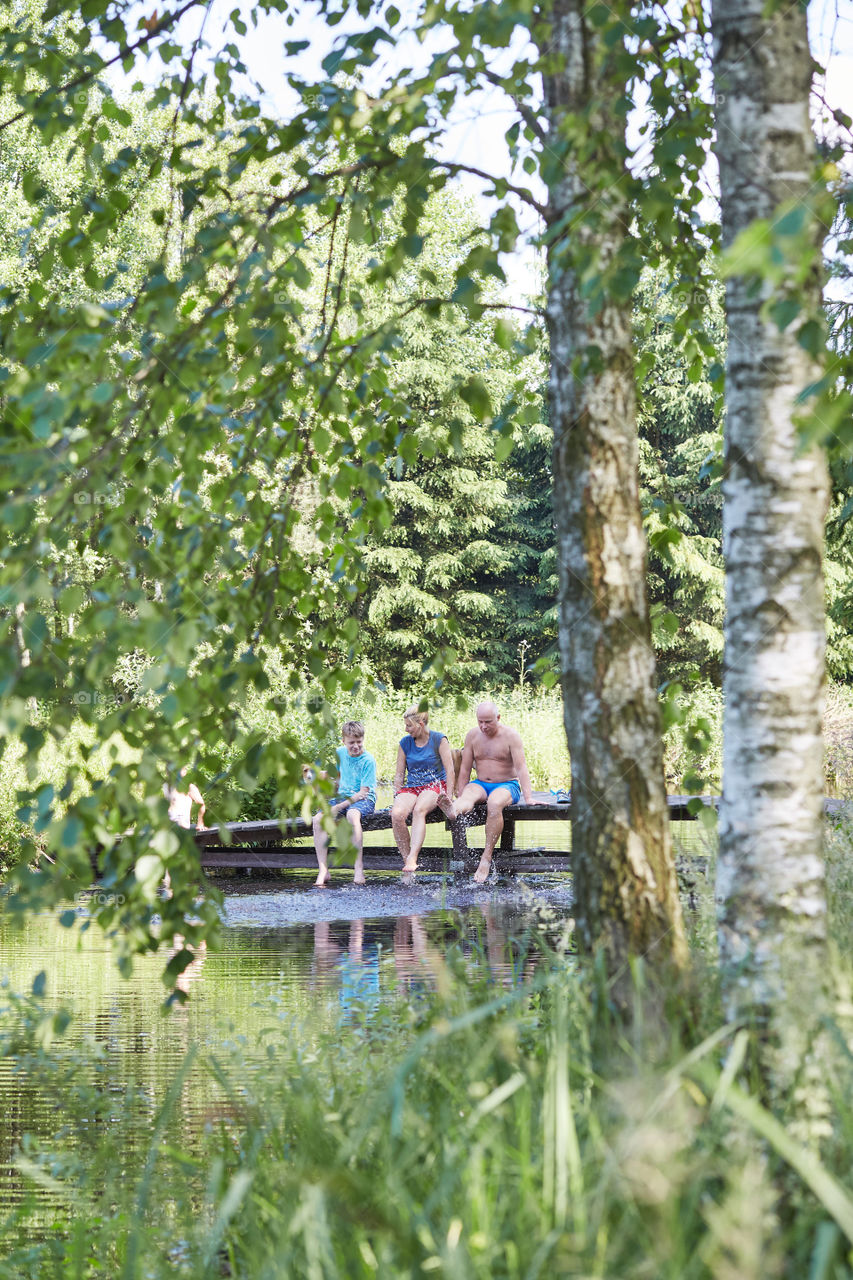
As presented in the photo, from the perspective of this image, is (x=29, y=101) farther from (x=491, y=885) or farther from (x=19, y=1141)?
(x=491, y=885)

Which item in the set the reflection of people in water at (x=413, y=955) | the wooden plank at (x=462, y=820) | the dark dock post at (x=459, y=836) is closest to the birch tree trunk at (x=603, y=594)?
the reflection of people in water at (x=413, y=955)

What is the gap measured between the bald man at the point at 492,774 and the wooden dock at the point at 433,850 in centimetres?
18

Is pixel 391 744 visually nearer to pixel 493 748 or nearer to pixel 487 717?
pixel 493 748

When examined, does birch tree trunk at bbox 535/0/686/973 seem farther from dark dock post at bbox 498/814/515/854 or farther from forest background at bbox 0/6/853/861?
dark dock post at bbox 498/814/515/854

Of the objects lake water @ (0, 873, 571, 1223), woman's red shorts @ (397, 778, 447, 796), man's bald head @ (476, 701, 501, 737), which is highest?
man's bald head @ (476, 701, 501, 737)

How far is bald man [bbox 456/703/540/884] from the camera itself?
419 inches

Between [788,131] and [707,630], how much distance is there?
30.7 meters

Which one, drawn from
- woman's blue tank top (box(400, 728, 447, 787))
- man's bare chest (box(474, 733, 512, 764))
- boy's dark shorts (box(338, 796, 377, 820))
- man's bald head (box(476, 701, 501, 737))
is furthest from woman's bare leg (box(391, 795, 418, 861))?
man's bald head (box(476, 701, 501, 737))

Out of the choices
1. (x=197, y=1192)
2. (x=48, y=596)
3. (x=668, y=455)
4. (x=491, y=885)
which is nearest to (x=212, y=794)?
(x=48, y=596)

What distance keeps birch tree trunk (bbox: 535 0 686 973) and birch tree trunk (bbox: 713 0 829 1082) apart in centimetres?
33

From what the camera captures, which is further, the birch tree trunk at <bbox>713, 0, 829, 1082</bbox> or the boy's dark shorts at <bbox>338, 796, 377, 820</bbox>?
the boy's dark shorts at <bbox>338, 796, 377, 820</bbox>

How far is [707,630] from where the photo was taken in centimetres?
3266

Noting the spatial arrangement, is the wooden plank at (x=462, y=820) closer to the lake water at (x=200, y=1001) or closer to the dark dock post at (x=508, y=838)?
the dark dock post at (x=508, y=838)

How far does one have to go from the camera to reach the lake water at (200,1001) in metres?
3.94
